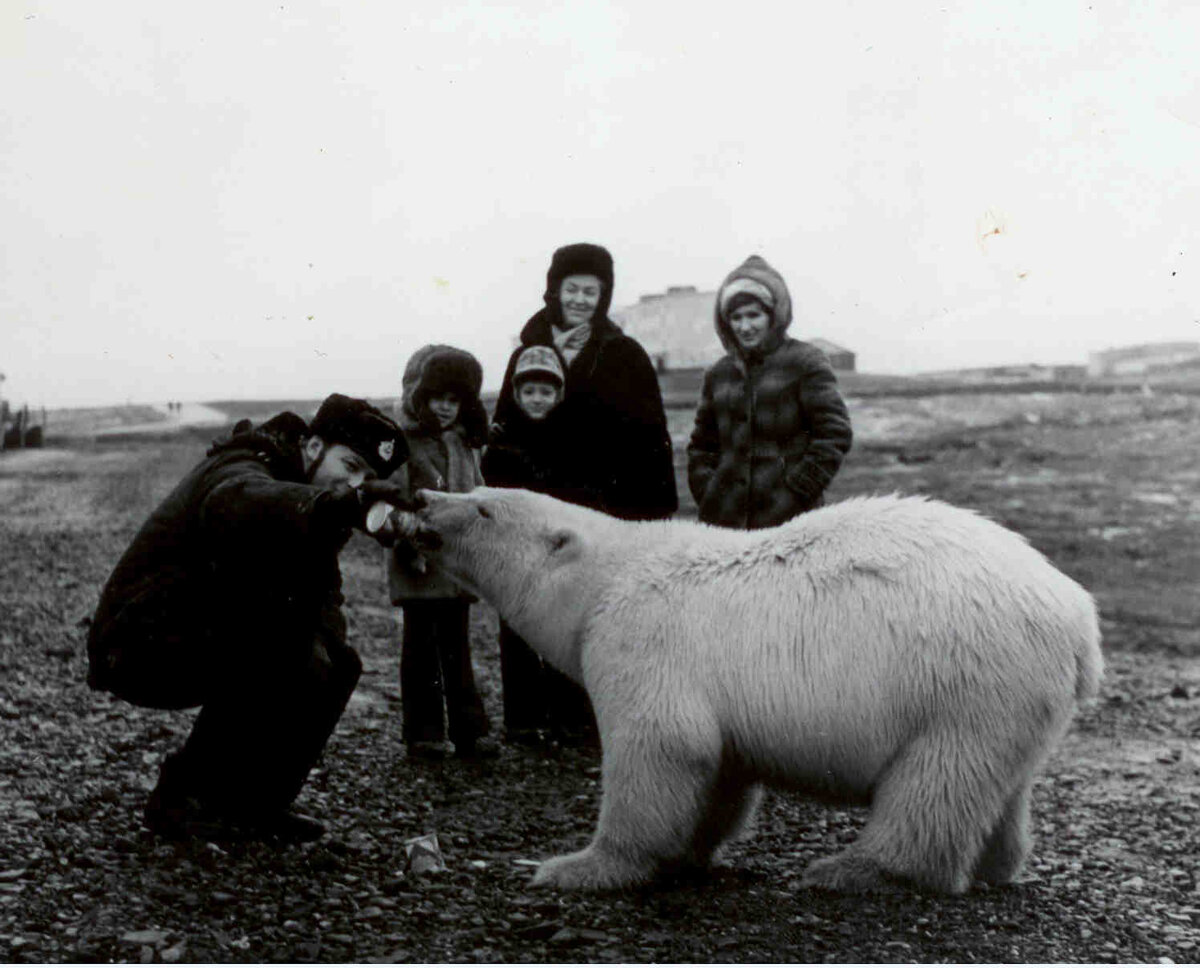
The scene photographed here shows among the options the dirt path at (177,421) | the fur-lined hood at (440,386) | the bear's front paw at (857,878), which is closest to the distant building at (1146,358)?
the dirt path at (177,421)

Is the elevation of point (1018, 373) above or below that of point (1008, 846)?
above

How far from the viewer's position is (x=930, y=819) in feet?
13.3

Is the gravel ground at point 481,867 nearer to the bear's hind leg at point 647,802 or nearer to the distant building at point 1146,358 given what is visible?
the bear's hind leg at point 647,802

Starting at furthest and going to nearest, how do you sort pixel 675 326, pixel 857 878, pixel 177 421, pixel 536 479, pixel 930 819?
pixel 177 421, pixel 675 326, pixel 536 479, pixel 857 878, pixel 930 819

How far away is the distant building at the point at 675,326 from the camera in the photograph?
43.8 feet

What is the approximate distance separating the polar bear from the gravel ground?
183 millimetres

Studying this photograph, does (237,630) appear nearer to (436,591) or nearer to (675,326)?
(436,591)

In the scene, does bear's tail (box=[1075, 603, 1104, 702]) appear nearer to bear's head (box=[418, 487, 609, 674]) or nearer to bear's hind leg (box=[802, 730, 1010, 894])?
bear's hind leg (box=[802, 730, 1010, 894])

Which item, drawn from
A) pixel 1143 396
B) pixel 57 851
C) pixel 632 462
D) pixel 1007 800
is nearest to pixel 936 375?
pixel 1143 396

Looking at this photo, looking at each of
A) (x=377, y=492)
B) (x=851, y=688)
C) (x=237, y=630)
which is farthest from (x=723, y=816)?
(x=237, y=630)

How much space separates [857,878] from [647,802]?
2.31 feet

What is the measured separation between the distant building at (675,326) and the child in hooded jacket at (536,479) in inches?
276

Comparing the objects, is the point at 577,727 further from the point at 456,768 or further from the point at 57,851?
the point at 57,851

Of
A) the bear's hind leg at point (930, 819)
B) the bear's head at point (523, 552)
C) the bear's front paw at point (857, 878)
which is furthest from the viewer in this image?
the bear's head at point (523, 552)
